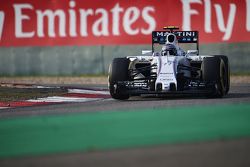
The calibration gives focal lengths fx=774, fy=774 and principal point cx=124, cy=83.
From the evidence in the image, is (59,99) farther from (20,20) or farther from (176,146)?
(176,146)

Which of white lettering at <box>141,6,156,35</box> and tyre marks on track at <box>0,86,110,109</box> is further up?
white lettering at <box>141,6,156,35</box>

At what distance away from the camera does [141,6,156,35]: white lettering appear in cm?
2158

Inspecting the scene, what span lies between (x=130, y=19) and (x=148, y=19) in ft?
1.71

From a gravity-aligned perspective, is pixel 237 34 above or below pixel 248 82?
above

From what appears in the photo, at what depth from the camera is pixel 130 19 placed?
71.4 feet

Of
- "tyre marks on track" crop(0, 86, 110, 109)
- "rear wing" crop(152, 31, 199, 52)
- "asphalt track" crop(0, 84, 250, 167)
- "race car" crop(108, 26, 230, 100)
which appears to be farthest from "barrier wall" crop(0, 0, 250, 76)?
"asphalt track" crop(0, 84, 250, 167)

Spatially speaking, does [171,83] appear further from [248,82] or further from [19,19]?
[19,19]

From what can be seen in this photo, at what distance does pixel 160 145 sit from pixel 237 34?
14.6m

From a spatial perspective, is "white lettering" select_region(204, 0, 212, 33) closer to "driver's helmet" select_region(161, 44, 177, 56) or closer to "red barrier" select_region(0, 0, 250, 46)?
"red barrier" select_region(0, 0, 250, 46)

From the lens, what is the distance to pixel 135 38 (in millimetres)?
21781

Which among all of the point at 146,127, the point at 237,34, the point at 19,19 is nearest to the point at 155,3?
the point at 237,34

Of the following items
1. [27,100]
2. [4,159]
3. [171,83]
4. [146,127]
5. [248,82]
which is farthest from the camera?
[248,82]

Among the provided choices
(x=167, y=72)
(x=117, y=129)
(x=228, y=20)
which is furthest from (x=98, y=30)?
(x=117, y=129)

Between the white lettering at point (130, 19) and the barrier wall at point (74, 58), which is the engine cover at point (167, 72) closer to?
the barrier wall at point (74, 58)
